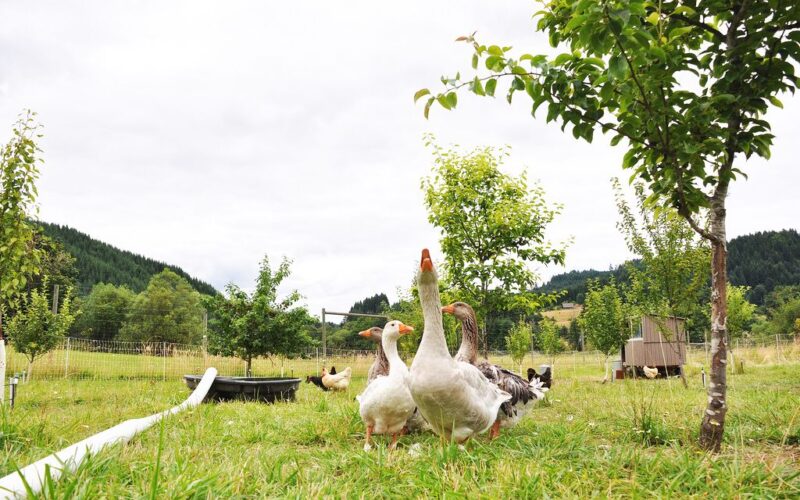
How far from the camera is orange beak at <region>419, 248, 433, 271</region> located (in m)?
3.90

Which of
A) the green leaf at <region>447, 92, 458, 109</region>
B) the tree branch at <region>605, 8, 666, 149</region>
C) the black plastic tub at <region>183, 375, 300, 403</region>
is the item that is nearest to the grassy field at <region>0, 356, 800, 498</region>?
the tree branch at <region>605, 8, 666, 149</region>

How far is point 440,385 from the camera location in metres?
3.79

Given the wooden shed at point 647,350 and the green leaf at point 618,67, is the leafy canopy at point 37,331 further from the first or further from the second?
the wooden shed at point 647,350

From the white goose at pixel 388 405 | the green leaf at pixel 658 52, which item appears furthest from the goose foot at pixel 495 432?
the green leaf at pixel 658 52

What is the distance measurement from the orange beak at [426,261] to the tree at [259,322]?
40.0ft

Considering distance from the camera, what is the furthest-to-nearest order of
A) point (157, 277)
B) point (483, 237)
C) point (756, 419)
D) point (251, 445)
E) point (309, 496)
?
point (157, 277), point (483, 237), point (756, 419), point (251, 445), point (309, 496)

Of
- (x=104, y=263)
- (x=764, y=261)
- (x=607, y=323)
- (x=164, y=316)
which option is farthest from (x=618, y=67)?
(x=764, y=261)

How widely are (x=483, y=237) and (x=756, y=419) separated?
650 centimetres

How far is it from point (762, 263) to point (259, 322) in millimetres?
101931

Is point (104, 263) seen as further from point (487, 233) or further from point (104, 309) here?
point (487, 233)

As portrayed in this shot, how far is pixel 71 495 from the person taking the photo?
2113mm

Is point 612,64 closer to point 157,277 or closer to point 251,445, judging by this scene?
point 251,445

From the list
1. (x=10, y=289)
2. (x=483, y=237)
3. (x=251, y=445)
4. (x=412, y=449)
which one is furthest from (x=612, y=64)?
(x=10, y=289)

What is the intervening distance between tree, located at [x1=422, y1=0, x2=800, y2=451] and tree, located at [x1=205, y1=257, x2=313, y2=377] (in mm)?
13318
